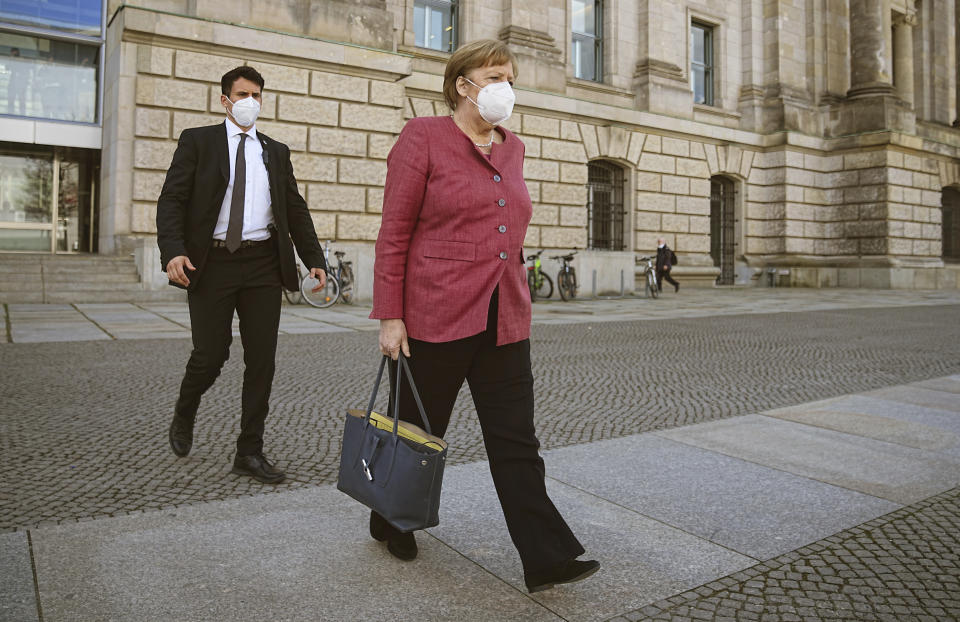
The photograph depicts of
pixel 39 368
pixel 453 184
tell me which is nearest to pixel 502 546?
pixel 453 184

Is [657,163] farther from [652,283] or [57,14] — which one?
[57,14]

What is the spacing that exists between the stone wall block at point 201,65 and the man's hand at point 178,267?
11.2m

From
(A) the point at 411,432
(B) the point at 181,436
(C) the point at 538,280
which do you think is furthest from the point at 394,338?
(C) the point at 538,280

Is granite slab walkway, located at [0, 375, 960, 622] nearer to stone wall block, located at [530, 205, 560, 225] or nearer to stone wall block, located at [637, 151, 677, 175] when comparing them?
stone wall block, located at [530, 205, 560, 225]

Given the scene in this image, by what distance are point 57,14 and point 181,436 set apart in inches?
755

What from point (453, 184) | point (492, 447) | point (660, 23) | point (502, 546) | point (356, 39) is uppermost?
point (660, 23)

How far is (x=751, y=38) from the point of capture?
24.1m

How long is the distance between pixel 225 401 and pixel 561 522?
3301mm

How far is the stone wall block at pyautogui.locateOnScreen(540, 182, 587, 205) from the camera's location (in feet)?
62.2

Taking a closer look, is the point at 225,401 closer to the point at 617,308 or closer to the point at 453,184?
the point at 453,184

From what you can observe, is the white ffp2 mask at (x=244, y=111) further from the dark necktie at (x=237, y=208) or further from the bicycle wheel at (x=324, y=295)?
the bicycle wheel at (x=324, y=295)

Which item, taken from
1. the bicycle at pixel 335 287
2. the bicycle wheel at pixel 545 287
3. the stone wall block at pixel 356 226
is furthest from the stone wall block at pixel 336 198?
the bicycle wheel at pixel 545 287

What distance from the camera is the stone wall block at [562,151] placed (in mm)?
18984

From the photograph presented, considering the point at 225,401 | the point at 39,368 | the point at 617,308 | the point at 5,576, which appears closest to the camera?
the point at 5,576
